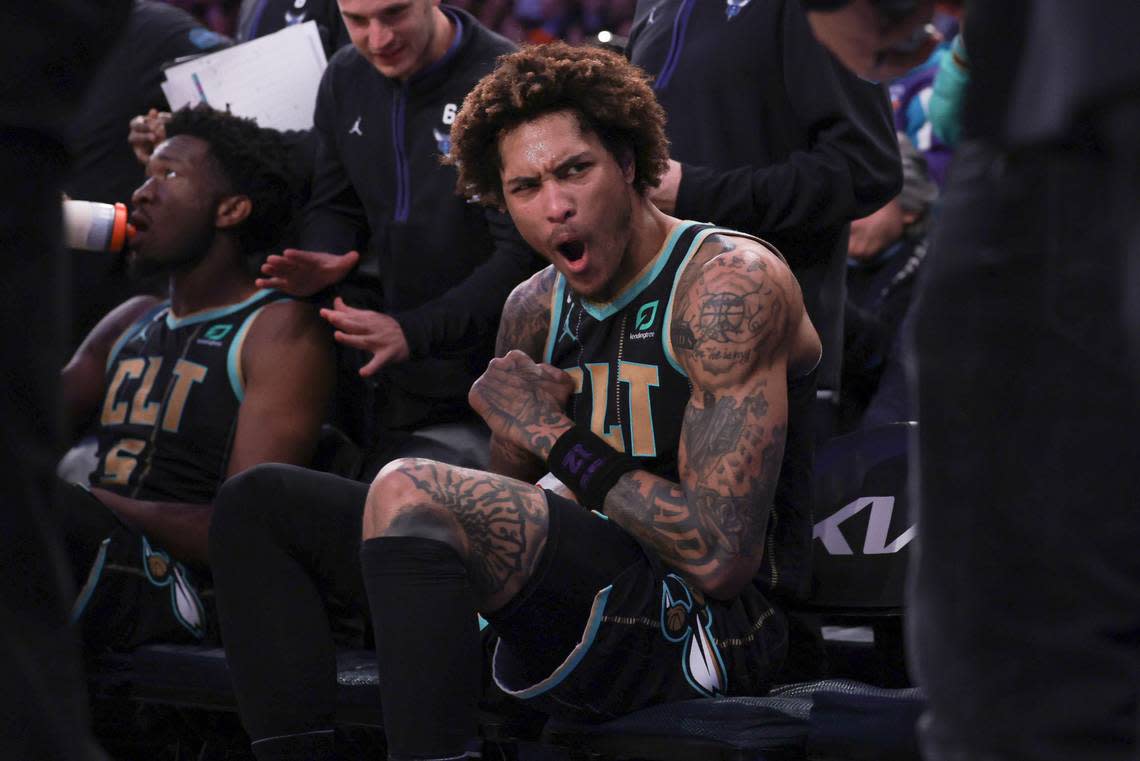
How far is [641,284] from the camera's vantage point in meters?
2.92

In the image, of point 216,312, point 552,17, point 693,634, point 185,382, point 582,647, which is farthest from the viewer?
point 552,17

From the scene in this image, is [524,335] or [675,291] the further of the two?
[524,335]

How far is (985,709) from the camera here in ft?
3.58

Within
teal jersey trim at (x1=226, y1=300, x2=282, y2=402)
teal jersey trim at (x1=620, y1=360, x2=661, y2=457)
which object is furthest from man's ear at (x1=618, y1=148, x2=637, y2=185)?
teal jersey trim at (x1=226, y1=300, x2=282, y2=402)

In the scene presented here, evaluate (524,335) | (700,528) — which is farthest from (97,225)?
(700,528)

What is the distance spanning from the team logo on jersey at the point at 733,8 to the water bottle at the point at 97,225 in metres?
1.58

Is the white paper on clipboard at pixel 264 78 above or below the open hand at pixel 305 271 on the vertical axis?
above

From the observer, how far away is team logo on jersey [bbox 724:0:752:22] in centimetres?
344

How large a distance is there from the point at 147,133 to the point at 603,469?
2.19 m

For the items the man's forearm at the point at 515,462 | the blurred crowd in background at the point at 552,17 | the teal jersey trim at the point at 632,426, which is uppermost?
the blurred crowd in background at the point at 552,17

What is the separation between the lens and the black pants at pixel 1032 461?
1040mm

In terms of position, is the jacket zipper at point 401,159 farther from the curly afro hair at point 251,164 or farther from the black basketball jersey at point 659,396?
the black basketball jersey at point 659,396

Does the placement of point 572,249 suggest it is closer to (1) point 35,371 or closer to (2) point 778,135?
(2) point 778,135

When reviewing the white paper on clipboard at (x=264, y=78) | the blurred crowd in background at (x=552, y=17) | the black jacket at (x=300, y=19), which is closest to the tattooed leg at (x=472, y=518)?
the white paper on clipboard at (x=264, y=78)
